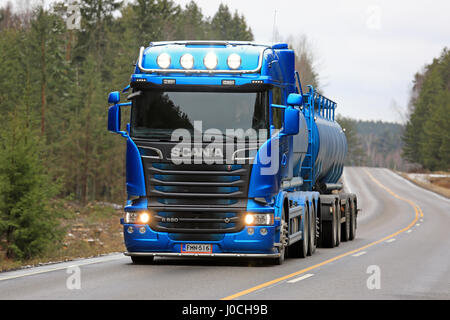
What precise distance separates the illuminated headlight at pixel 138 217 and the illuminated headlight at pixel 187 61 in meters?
2.70

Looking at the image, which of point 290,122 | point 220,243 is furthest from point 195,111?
point 220,243

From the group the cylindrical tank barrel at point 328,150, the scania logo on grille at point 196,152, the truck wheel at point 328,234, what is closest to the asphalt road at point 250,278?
the truck wheel at point 328,234

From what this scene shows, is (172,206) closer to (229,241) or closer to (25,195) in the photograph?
(229,241)

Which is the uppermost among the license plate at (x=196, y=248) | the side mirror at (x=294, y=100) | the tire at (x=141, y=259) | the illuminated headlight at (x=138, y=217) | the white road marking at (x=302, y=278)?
the side mirror at (x=294, y=100)

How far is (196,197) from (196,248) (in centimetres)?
93

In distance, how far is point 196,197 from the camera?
47.3ft

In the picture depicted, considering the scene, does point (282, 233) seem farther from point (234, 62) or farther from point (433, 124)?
point (433, 124)

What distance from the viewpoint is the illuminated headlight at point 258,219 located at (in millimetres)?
14461

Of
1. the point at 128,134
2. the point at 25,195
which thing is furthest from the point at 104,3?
the point at 128,134

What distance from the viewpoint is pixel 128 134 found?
14.9 m

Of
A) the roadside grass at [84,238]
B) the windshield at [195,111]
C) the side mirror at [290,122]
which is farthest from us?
the roadside grass at [84,238]

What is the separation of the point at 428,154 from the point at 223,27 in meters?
34.4

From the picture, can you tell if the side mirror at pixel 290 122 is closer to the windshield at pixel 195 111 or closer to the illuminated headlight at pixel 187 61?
the windshield at pixel 195 111

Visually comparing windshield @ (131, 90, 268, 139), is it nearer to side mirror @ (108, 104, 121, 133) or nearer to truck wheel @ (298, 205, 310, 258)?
side mirror @ (108, 104, 121, 133)
